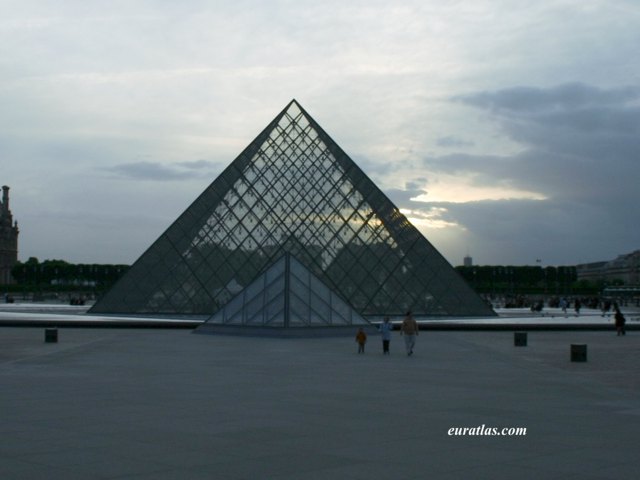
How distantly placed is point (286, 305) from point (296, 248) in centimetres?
1040

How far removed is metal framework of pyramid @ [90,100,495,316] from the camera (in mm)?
34312

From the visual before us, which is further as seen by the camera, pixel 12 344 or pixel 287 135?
pixel 287 135

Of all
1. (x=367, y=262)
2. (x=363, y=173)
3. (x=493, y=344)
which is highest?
(x=363, y=173)

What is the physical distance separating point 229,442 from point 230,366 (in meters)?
7.76

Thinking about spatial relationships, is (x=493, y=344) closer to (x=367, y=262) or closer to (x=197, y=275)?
(x=367, y=262)

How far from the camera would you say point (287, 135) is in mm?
37938

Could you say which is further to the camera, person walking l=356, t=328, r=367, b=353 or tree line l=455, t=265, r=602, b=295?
tree line l=455, t=265, r=602, b=295

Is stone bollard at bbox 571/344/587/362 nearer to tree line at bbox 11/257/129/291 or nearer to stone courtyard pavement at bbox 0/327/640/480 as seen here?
stone courtyard pavement at bbox 0/327/640/480

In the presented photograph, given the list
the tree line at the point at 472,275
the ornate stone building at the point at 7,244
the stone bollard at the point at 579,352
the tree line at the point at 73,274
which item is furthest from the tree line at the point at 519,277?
the stone bollard at the point at 579,352

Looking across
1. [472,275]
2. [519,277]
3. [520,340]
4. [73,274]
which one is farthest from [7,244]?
[520,340]

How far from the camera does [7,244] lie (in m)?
130

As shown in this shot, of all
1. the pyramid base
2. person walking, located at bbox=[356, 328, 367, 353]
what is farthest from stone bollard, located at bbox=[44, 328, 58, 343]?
person walking, located at bbox=[356, 328, 367, 353]

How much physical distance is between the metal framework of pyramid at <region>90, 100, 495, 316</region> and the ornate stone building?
98580 mm

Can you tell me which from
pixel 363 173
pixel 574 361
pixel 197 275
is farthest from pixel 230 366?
pixel 363 173
